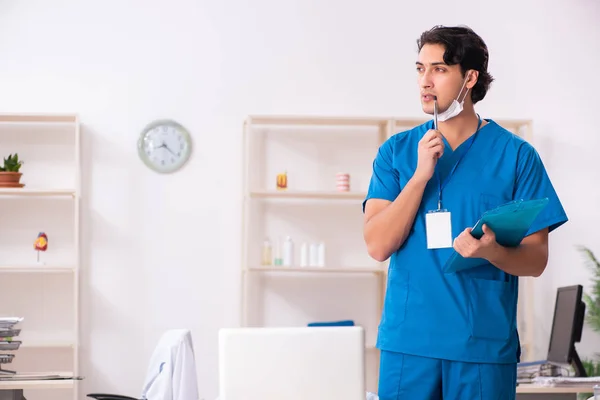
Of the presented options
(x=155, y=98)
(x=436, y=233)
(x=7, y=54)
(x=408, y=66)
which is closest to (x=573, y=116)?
(x=408, y=66)

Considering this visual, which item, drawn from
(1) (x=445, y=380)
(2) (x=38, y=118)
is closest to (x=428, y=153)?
(1) (x=445, y=380)

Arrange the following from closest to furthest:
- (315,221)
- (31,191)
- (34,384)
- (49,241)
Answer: (34,384) < (31,191) < (49,241) < (315,221)

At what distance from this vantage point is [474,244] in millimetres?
1839

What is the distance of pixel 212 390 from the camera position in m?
5.22

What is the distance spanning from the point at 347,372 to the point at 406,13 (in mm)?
3834

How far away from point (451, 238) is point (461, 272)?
3.1 inches

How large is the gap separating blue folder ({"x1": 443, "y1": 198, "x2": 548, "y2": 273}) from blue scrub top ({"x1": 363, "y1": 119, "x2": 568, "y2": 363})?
0.18 ft

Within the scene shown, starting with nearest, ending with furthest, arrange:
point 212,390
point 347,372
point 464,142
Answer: point 347,372 < point 464,142 < point 212,390

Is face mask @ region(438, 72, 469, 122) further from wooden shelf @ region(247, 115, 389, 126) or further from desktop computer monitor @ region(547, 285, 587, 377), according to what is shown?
wooden shelf @ region(247, 115, 389, 126)

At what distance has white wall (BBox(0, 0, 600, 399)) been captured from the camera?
5254 millimetres

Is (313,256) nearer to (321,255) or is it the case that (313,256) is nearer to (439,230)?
(321,255)

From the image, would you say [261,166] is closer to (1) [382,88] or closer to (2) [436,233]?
(1) [382,88]

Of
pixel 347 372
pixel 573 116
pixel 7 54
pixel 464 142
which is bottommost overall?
pixel 347 372

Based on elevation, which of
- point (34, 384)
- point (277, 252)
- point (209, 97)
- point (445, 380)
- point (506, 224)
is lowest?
point (34, 384)
